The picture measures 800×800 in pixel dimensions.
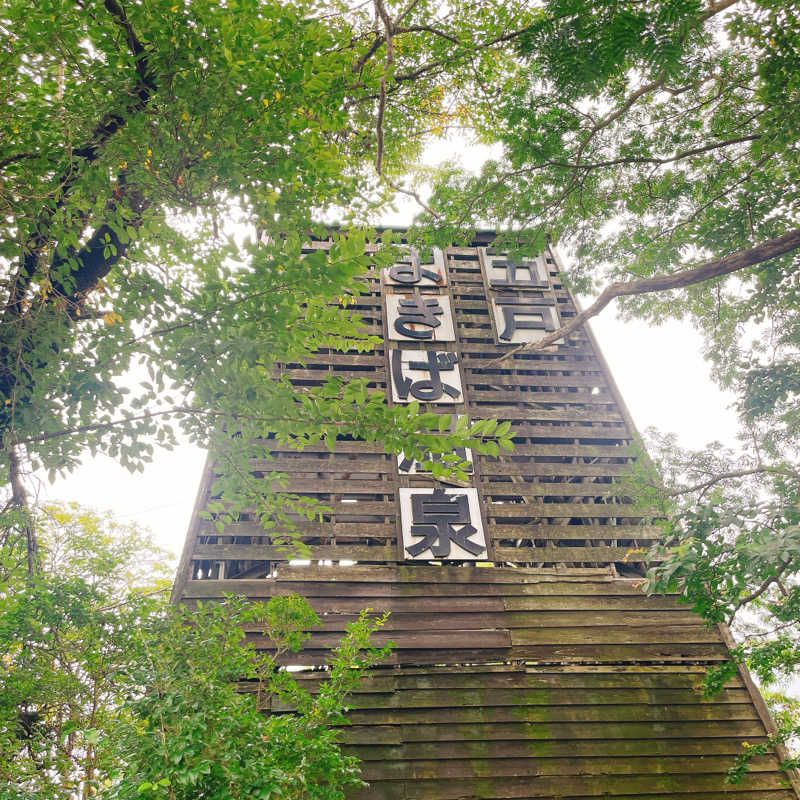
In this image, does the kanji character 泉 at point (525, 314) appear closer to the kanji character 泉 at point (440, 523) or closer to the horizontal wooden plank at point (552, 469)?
the horizontal wooden plank at point (552, 469)

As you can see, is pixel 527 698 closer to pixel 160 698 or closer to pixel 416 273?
pixel 160 698

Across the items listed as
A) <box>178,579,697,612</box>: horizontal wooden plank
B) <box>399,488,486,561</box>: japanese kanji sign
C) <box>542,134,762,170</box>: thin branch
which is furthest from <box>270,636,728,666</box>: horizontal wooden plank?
<box>542,134,762,170</box>: thin branch

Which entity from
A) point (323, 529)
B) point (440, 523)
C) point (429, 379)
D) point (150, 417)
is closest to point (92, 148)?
point (150, 417)

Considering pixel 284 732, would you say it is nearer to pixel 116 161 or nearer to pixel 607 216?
pixel 116 161

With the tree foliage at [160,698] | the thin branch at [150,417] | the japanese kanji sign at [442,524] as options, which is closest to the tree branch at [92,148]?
the thin branch at [150,417]

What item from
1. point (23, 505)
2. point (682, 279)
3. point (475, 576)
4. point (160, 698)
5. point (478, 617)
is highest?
point (682, 279)

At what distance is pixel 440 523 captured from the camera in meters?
6.12

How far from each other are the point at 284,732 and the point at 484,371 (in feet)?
17.2

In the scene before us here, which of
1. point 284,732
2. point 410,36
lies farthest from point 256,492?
point 410,36

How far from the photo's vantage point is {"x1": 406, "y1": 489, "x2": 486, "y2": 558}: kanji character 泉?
5.95 meters

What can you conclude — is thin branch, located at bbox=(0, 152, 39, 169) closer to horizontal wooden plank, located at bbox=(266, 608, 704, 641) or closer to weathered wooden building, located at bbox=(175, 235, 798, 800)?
weathered wooden building, located at bbox=(175, 235, 798, 800)

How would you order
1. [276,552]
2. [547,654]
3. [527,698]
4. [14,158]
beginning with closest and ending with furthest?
[14,158] → [527,698] → [547,654] → [276,552]

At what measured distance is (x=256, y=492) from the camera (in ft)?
10.8

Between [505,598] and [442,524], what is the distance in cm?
100
